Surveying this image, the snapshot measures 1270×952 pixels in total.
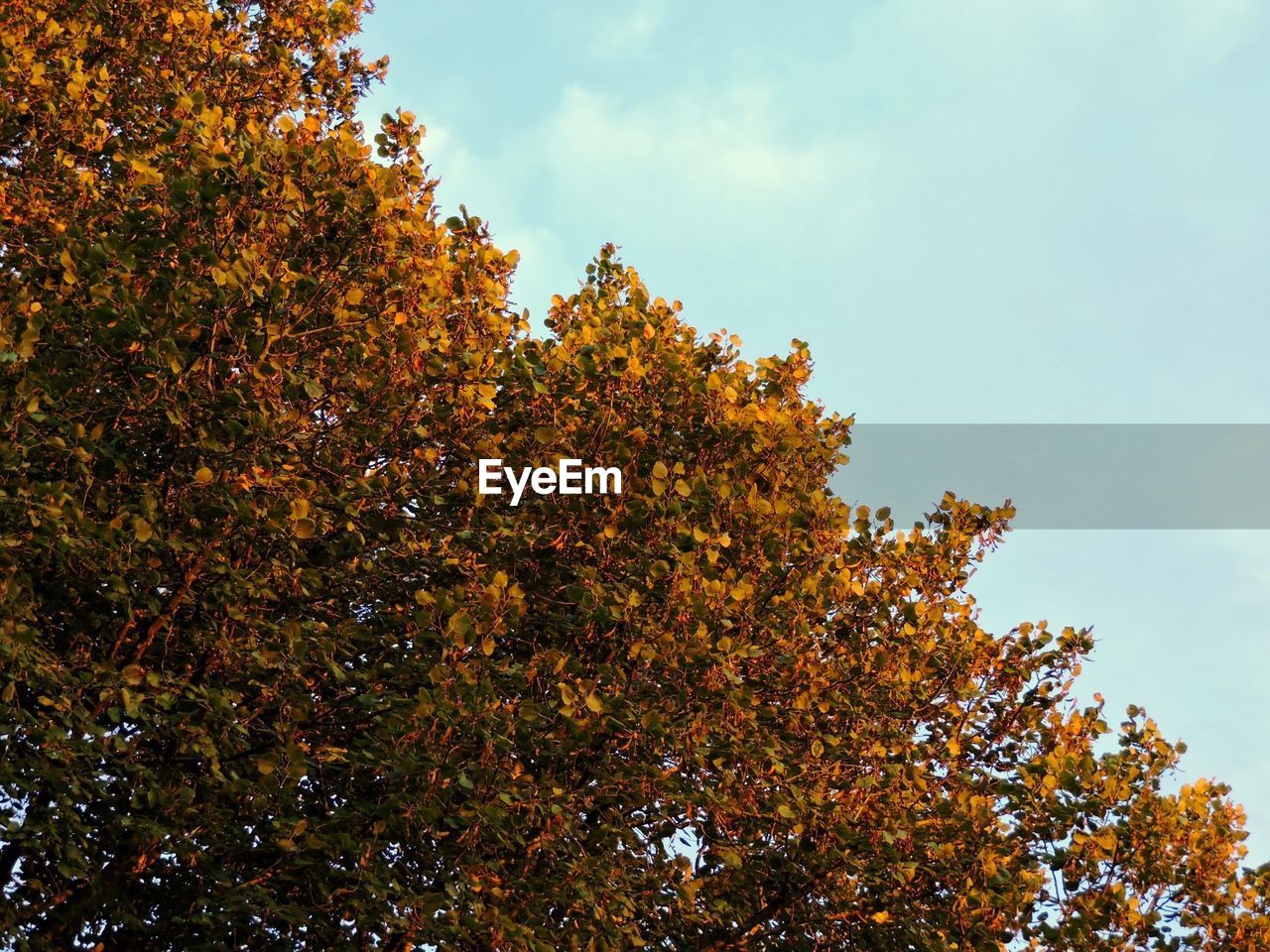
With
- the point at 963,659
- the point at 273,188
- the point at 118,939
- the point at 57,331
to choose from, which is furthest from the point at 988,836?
the point at 57,331

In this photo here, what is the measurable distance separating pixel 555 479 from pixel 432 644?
199 centimetres

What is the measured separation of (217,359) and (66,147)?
616 centimetres

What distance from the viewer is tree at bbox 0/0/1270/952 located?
1080 centimetres

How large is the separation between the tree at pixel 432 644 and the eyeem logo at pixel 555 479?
16 centimetres

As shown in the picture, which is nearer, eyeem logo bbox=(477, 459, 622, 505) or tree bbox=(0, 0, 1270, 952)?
tree bbox=(0, 0, 1270, 952)

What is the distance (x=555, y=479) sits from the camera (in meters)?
12.4

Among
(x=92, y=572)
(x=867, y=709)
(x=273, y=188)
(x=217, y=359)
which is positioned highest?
(x=273, y=188)

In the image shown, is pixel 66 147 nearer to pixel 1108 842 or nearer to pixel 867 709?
pixel 867 709

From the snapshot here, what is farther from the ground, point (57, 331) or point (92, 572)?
point (57, 331)

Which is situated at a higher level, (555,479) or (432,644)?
(555,479)

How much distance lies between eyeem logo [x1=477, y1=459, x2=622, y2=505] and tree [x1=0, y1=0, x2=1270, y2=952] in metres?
0.16

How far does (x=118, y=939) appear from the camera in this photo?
40.1ft

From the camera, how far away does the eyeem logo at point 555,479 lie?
481 inches

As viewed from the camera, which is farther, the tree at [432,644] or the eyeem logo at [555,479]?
the eyeem logo at [555,479]
